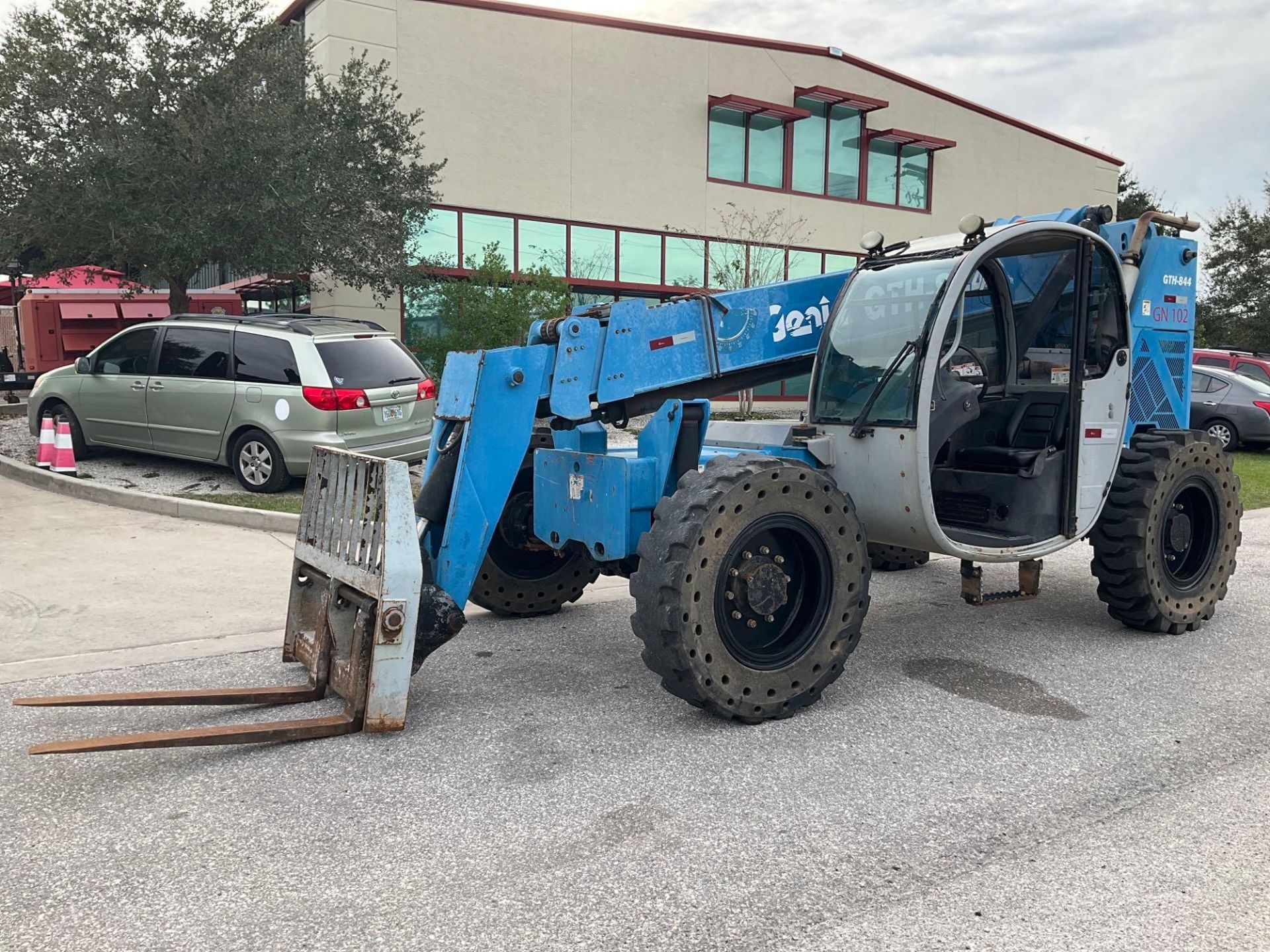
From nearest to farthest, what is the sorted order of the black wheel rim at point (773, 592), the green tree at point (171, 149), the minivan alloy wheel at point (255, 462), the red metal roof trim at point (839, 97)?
the black wheel rim at point (773, 592), the minivan alloy wheel at point (255, 462), the green tree at point (171, 149), the red metal roof trim at point (839, 97)

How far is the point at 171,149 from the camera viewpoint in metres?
14.4

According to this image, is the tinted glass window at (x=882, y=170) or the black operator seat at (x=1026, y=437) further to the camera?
the tinted glass window at (x=882, y=170)

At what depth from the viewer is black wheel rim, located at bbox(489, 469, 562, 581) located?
5.82m

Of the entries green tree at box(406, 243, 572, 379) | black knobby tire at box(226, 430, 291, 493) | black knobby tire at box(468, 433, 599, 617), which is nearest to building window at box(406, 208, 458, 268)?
green tree at box(406, 243, 572, 379)

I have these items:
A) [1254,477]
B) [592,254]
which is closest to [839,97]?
[592,254]

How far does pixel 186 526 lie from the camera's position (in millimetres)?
9141

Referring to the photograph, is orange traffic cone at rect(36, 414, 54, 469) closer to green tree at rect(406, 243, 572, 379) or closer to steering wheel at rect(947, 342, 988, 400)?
green tree at rect(406, 243, 572, 379)

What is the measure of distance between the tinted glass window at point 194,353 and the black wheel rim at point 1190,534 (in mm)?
8886

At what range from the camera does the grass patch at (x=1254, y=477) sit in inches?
489

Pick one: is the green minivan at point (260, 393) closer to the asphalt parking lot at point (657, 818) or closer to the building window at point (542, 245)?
the asphalt parking lot at point (657, 818)

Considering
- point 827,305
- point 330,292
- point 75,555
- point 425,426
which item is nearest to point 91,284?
point 330,292

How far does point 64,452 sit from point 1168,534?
34.6 feet

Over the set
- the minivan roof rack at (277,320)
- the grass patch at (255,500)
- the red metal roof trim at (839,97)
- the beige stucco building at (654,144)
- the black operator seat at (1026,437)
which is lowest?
the grass patch at (255,500)

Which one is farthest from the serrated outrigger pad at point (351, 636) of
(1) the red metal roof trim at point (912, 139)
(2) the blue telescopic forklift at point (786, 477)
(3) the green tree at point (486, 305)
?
(1) the red metal roof trim at point (912, 139)
